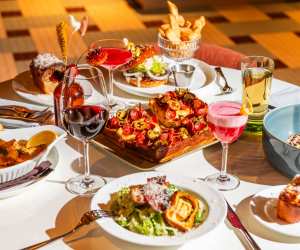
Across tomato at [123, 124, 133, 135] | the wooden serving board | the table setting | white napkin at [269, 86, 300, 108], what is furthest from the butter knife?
white napkin at [269, 86, 300, 108]

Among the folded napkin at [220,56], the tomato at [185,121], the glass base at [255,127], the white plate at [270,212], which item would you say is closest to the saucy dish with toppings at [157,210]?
the white plate at [270,212]

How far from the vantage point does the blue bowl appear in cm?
149

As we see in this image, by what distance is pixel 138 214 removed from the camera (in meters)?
1.28

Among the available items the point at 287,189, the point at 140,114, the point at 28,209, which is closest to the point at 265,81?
the point at 140,114

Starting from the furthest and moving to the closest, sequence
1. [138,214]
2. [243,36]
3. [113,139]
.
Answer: [243,36]
[113,139]
[138,214]

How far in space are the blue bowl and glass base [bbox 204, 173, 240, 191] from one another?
0.11m

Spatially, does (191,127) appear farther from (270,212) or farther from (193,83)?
(193,83)

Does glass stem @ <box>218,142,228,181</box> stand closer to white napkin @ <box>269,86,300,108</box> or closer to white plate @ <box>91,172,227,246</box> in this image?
white plate @ <box>91,172,227,246</box>

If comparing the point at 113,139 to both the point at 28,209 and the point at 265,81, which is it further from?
the point at 265,81

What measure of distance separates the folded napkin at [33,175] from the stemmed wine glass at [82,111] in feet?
0.24

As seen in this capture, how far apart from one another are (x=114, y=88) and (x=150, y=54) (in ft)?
0.58

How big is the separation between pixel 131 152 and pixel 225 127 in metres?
0.28

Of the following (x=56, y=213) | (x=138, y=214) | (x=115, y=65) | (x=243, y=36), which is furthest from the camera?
(x=243, y=36)

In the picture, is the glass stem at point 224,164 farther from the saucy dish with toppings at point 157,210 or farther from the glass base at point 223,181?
the saucy dish with toppings at point 157,210
